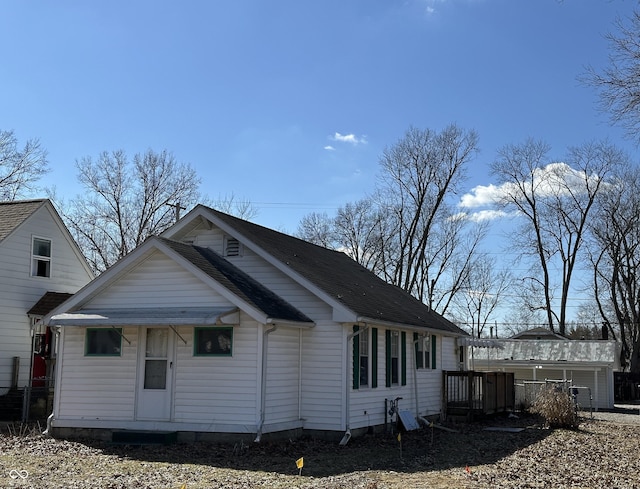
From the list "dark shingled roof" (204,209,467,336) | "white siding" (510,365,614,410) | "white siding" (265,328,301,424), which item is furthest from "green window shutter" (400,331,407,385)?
"white siding" (510,365,614,410)

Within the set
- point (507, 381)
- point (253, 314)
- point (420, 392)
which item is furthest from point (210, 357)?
point (507, 381)

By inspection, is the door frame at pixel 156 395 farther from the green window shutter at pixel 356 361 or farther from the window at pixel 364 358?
the window at pixel 364 358

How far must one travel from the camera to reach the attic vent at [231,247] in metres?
16.9

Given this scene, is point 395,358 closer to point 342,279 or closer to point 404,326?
point 404,326

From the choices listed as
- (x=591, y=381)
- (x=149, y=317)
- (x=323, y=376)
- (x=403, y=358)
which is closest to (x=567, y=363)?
(x=591, y=381)

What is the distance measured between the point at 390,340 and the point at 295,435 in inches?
162

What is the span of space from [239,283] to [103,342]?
3232 millimetres

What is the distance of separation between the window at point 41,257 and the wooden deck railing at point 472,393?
1291 cm

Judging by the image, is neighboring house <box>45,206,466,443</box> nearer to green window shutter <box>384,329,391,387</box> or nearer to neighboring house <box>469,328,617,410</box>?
green window shutter <box>384,329,391,387</box>

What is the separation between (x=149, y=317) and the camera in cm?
1417

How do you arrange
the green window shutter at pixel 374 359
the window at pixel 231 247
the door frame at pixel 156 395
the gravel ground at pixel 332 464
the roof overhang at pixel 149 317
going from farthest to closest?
the window at pixel 231 247 < the green window shutter at pixel 374 359 < the door frame at pixel 156 395 < the roof overhang at pixel 149 317 < the gravel ground at pixel 332 464

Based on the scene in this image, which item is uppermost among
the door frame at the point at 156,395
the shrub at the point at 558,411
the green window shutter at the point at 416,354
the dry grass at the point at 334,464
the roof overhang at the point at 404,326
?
the roof overhang at the point at 404,326

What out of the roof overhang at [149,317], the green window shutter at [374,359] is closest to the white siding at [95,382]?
the roof overhang at [149,317]

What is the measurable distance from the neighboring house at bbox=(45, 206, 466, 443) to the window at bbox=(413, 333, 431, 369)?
118 inches
